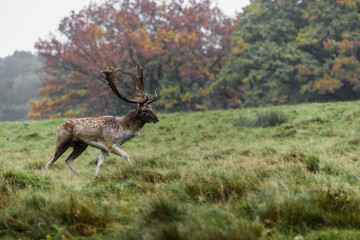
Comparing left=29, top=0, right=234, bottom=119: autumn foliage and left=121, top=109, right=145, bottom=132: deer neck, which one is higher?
left=29, top=0, right=234, bottom=119: autumn foliage

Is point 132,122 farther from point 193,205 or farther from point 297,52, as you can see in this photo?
point 297,52

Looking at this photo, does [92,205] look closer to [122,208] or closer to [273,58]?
[122,208]

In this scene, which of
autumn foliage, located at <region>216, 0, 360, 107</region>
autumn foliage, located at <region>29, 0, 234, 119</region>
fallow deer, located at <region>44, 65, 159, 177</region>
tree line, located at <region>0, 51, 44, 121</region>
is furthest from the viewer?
tree line, located at <region>0, 51, 44, 121</region>

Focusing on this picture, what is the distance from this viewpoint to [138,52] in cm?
3036

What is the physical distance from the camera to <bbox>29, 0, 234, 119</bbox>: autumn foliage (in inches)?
1176

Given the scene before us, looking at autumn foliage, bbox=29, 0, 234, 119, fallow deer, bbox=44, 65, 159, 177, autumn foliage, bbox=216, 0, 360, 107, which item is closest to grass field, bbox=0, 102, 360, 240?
fallow deer, bbox=44, 65, 159, 177

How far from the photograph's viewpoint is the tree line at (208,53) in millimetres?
25328

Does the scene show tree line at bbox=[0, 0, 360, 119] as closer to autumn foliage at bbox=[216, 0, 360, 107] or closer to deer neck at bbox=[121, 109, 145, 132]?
autumn foliage at bbox=[216, 0, 360, 107]

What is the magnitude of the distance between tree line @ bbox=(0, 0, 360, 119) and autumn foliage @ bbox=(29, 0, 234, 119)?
0.27ft

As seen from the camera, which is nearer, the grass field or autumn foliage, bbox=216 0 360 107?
the grass field

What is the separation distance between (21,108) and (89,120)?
45576 millimetres

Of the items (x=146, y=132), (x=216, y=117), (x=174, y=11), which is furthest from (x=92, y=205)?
(x=174, y=11)

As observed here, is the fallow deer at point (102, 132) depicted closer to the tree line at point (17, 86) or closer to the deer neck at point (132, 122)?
the deer neck at point (132, 122)

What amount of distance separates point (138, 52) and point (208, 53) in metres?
6.46
